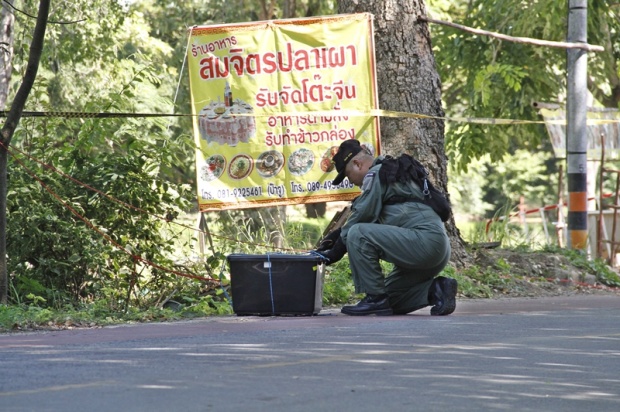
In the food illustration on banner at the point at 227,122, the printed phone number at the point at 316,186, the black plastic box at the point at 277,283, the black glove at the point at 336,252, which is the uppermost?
the food illustration on banner at the point at 227,122

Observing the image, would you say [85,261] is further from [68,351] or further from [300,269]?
[68,351]

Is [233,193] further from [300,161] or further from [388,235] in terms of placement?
[388,235]

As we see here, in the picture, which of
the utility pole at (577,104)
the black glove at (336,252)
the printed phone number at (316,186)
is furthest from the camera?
the utility pole at (577,104)

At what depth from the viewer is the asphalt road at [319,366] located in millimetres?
5539

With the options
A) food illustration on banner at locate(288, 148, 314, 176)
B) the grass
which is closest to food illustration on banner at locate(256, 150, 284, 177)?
food illustration on banner at locate(288, 148, 314, 176)

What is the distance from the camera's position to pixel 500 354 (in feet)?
24.2

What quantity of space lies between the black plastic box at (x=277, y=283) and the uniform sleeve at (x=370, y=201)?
1.51 feet

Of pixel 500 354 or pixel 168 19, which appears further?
pixel 168 19

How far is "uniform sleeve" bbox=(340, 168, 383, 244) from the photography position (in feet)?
31.3

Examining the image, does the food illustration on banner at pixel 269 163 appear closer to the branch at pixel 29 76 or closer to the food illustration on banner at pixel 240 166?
the food illustration on banner at pixel 240 166

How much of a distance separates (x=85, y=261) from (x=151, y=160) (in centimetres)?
130

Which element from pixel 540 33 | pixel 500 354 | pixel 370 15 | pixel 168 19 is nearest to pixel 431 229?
pixel 500 354

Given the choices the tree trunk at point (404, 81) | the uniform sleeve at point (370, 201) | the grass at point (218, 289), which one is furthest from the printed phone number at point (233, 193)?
the uniform sleeve at point (370, 201)

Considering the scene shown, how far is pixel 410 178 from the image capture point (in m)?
9.63
